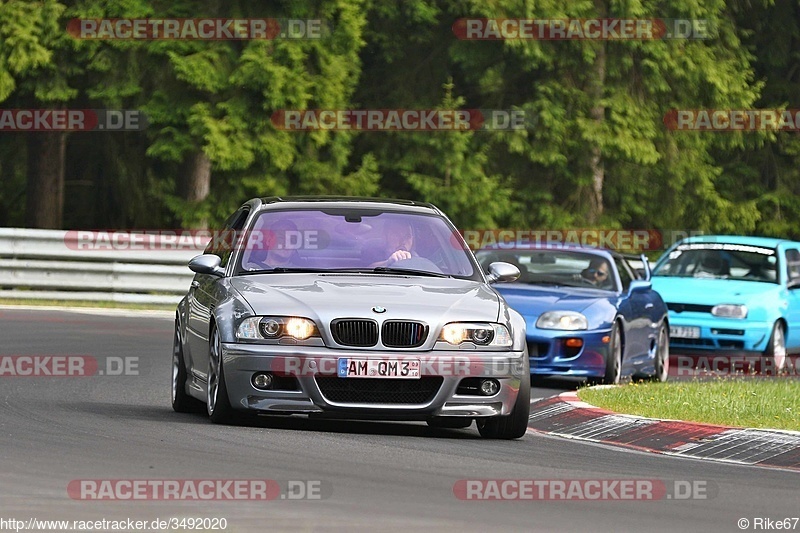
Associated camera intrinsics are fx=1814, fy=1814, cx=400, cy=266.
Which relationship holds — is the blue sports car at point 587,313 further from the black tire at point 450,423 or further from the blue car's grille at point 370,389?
the blue car's grille at point 370,389

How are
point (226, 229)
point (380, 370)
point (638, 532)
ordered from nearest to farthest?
point (638, 532)
point (380, 370)
point (226, 229)

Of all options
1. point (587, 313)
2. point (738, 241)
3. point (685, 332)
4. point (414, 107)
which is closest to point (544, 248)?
point (587, 313)

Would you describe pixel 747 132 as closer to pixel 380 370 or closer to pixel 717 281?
pixel 717 281

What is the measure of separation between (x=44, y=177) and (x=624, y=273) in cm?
1812

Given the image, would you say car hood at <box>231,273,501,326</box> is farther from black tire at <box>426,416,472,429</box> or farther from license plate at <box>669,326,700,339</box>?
license plate at <box>669,326,700,339</box>

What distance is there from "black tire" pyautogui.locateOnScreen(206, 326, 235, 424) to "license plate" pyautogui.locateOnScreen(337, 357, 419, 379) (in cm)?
78

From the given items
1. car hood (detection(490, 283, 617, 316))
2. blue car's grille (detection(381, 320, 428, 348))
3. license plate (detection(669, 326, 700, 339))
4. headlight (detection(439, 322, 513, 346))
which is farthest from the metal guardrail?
blue car's grille (detection(381, 320, 428, 348))

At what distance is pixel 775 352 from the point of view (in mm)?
21609

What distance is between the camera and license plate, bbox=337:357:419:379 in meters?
11.0

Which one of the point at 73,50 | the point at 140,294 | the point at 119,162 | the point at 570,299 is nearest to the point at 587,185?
the point at 119,162

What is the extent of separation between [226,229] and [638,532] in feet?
19.9

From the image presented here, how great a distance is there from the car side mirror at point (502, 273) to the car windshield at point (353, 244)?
13cm

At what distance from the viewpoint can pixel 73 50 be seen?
31125mm

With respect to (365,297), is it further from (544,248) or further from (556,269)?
(556,269)
